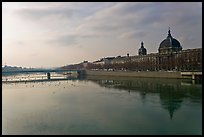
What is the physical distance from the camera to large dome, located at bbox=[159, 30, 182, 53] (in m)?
52.2

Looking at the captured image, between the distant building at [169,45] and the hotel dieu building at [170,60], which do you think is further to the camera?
the distant building at [169,45]

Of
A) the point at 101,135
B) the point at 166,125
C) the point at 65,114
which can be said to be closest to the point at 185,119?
the point at 166,125

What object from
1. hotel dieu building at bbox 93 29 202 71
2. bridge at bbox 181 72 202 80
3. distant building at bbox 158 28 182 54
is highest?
distant building at bbox 158 28 182 54

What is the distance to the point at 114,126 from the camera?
1091cm

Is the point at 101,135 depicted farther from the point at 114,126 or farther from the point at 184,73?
the point at 184,73

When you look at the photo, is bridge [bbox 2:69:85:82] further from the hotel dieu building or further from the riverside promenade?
the riverside promenade

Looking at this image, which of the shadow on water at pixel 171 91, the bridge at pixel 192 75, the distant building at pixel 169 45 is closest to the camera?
the shadow on water at pixel 171 91

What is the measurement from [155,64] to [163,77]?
39.3 ft

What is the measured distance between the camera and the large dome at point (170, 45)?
52.2 meters

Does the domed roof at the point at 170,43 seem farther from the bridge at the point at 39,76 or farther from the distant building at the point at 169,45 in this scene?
the bridge at the point at 39,76

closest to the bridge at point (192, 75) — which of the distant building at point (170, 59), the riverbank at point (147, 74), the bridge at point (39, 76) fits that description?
the riverbank at point (147, 74)

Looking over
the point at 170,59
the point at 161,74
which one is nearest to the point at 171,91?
the point at 161,74

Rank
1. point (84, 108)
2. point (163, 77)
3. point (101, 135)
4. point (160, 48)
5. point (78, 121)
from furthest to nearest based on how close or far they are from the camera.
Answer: point (160, 48)
point (163, 77)
point (84, 108)
point (78, 121)
point (101, 135)

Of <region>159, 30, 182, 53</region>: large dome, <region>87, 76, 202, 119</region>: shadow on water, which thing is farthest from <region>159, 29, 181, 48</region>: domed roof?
<region>87, 76, 202, 119</region>: shadow on water
